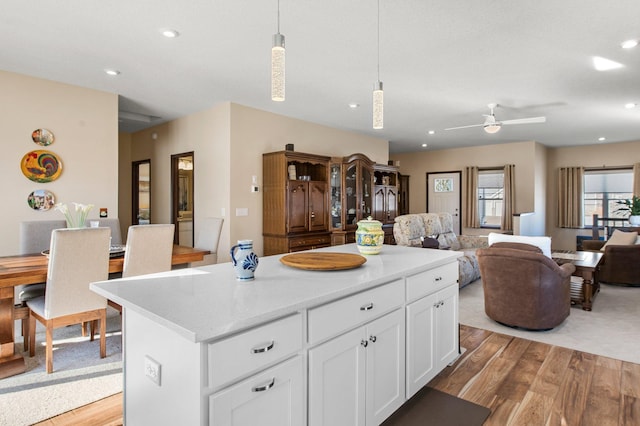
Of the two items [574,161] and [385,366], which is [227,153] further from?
[574,161]

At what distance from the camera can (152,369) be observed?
135 cm

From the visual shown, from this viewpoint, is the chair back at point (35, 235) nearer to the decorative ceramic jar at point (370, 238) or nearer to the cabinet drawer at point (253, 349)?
the decorative ceramic jar at point (370, 238)

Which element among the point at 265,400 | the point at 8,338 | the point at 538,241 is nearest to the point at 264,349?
the point at 265,400

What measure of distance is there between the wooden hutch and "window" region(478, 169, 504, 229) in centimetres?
324

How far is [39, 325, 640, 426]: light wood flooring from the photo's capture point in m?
2.12

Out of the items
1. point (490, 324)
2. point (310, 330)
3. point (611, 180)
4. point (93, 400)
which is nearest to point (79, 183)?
point (93, 400)

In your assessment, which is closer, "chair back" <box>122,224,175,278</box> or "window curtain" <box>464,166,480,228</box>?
"chair back" <box>122,224,175,278</box>

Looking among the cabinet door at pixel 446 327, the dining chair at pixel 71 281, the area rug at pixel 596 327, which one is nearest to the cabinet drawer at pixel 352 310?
the cabinet door at pixel 446 327

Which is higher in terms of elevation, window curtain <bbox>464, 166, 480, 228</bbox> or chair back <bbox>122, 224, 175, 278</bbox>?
window curtain <bbox>464, 166, 480, 228</bbox>

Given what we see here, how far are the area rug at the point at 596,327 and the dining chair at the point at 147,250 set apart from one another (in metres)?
3.05

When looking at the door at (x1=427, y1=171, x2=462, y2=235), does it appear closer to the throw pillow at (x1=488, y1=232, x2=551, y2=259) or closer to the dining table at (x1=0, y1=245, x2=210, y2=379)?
the throw pillow at (x1=488, y1=232, x2=551, y2=259)

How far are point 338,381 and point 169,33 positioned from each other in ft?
9.58

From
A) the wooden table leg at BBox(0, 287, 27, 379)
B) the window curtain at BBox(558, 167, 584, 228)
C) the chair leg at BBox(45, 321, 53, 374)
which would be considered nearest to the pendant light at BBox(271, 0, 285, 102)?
the chair leg at BBox(45, 321, 53, 374)

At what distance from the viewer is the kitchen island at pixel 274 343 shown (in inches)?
46.0
